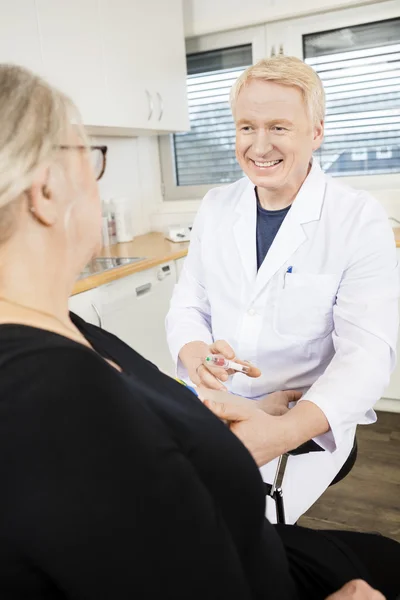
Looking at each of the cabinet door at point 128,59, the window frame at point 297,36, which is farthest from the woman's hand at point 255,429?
the window frame at point 297,36

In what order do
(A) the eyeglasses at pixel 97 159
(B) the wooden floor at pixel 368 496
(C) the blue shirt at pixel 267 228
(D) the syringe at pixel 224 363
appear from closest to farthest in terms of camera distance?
(A) the eyeglasses at pixel 97 159
(D) the syringe at pixel 224 363
(C) the blue shirt at pixel 267 228
(B) the wooden floor at pixel 368 496

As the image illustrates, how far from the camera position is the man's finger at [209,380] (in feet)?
3.71

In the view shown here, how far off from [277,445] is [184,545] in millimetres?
478

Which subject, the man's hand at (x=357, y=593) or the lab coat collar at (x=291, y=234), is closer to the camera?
the man's hand at (x=357, y=593)

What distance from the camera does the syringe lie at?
1077mm

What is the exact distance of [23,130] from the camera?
0.51 metres

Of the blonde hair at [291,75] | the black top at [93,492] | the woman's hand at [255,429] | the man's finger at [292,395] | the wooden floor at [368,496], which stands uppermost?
the blonde hair at [291,75]

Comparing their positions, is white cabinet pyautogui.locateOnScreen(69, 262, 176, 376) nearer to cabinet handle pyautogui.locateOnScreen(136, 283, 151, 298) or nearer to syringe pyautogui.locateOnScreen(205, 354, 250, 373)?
cabinet handle pyautogui.locateOnScreen(136, 283, 151, 298)

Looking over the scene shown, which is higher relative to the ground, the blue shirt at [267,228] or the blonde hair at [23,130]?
the blonde hair at [23,130]

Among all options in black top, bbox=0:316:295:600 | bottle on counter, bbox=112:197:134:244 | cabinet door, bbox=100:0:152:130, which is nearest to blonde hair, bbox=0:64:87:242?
black top, bbox=0:316:295:600

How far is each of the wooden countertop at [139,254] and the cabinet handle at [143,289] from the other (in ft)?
0.27

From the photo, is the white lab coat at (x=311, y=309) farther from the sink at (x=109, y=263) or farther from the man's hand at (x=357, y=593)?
the sink at (x=109, y=263)

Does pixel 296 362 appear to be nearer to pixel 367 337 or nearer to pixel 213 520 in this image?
pixel 367 337

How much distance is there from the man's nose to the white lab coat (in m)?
0.13
